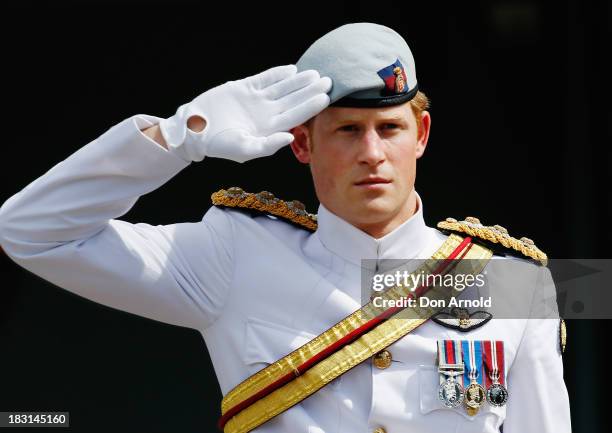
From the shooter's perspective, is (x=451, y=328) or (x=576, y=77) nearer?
(x=451, y=328)

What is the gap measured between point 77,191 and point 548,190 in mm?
2103

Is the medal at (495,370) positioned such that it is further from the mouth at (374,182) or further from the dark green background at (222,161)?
the dark green background at (222,161)

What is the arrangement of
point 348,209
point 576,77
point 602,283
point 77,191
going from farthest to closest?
point 576,77 → point 602,283 → point 348,209 → point 77,191

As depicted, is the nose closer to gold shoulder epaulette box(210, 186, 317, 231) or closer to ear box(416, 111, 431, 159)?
ear box(416, 111, 431, 159)

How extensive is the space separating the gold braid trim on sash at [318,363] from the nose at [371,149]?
289 millimetres

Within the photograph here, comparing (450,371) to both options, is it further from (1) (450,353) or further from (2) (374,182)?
(2) (374,182)

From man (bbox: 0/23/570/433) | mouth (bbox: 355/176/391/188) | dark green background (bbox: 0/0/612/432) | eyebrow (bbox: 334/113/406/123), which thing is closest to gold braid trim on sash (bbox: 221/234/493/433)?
man (bbox: 0/23/570/433)

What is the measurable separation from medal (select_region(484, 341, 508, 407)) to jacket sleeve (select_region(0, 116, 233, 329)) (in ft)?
1.74

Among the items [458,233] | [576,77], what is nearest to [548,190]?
[576,77]

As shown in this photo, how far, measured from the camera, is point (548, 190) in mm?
4570

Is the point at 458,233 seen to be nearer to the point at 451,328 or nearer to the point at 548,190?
the point at 451,328

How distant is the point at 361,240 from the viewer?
10.0 feet

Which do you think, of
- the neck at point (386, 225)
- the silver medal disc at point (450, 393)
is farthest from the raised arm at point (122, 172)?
the silver medal disc at point (450, 393)

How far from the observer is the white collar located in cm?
306
